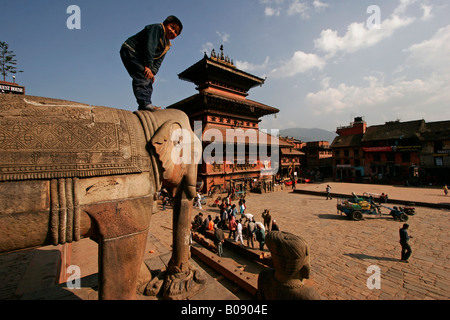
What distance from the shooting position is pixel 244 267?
22.7ft

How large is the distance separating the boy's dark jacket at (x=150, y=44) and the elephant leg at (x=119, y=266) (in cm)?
269

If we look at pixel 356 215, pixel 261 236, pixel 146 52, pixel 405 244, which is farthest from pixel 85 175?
pixel 356 215

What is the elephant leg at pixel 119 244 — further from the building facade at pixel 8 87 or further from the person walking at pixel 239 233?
the building facade at pixel 8 87

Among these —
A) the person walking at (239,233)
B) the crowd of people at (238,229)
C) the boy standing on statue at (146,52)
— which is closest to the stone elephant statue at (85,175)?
the boy standing on statue at (146,52)

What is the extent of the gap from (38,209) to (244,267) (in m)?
6.49

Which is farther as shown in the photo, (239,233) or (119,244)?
(239,233)

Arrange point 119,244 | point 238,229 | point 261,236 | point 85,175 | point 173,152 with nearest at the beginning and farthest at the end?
1. point 85,175
2. point 119,244
3. point 173,152
4. point 261,236
5. point 238,229

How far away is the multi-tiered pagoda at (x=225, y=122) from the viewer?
19.5m

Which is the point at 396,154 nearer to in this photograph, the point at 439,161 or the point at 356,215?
the point at 439,161

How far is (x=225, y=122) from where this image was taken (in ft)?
74.2

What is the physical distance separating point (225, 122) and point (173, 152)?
20201mm

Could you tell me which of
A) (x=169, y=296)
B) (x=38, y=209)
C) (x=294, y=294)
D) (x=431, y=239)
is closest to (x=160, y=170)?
(x=38, y=209)

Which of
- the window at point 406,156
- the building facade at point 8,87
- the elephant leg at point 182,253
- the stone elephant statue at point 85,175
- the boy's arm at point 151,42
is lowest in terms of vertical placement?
the elephant leg at point 182,253

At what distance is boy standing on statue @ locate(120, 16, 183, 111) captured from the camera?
312 cm
